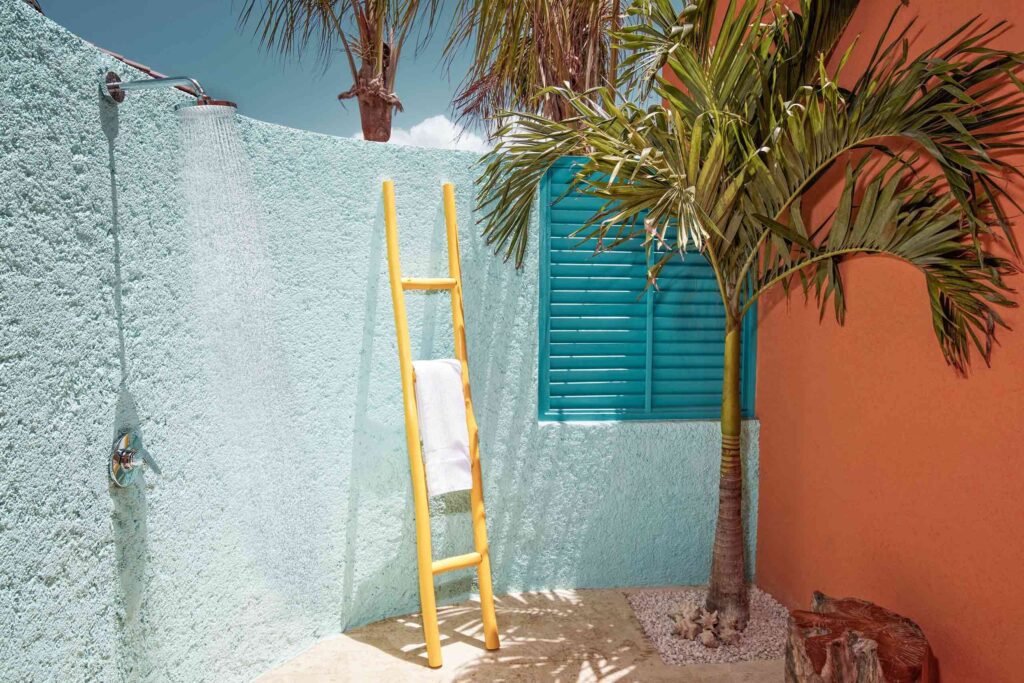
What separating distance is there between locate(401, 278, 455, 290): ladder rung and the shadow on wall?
3.38ft

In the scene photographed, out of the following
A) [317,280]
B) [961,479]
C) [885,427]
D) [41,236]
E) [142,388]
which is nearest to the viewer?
[41,236]

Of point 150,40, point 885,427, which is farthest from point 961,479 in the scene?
point 150,40

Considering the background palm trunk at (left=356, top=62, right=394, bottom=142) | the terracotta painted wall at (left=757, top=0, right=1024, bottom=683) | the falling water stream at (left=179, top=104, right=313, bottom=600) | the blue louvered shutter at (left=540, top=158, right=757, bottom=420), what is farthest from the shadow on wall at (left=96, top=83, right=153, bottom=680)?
the background palm trunk at (left=356, top=62, right=394, bottom=142)

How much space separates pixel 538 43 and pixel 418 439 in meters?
2.96

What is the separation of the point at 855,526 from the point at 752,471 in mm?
690

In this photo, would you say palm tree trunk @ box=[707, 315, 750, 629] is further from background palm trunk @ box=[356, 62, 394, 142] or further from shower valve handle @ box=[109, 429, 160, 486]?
background palm trunk @ box=[356, 62, 394, 142]

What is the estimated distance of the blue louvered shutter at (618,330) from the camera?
10.3 ft

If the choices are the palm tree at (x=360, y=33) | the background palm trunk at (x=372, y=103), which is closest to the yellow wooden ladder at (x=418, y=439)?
the palm tree at (x=360, y=33)

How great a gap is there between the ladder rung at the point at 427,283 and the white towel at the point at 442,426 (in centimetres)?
27

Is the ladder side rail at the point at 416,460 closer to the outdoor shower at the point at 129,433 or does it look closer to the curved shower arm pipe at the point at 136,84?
the outdoor shower at the point at 129,433

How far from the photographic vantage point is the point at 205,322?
7.14 ft

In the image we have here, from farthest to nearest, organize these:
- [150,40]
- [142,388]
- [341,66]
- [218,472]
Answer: [150,40], [341,66], [218,472], [142,388]

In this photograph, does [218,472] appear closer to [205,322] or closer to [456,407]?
[205,322]

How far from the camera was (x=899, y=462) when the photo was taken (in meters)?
2.36
